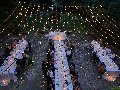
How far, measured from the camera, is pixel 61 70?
52.4 feet

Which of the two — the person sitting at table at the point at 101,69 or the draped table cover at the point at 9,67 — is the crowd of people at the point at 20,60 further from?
the person sitting at table at the point at 101,69

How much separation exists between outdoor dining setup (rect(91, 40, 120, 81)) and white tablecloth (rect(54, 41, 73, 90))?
2.12 meters

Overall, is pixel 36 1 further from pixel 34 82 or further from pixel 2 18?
pixel 34 82

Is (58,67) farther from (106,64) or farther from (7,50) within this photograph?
(7,50)

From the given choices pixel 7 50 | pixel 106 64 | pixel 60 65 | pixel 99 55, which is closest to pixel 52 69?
pixel 60 65

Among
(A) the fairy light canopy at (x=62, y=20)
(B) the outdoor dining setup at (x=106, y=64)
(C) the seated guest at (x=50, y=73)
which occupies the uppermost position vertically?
(C) the seated guest at (x=50, y=73)

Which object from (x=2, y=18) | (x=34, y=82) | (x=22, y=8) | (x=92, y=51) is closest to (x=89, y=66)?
(x=92, y=51)

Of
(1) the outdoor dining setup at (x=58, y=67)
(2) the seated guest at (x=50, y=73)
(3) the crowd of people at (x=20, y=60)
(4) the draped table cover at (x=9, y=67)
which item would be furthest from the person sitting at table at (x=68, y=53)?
(2) the seated guest at (x=50, y=73)

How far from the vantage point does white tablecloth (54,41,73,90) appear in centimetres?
1434

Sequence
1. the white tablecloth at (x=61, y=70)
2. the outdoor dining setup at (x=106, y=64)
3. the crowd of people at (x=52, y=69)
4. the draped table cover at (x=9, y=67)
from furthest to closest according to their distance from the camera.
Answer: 1. the outdoor dining setup at (x=106, y=64)
2. the draped table cover at (x=9, y=67)
3. the crowd of people at (x=52, y=69)
4. the white tablecloth at (x=61, y=70)

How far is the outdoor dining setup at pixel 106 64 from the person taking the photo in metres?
16.9

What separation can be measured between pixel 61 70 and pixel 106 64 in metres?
2.95

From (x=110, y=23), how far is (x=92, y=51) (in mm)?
2745

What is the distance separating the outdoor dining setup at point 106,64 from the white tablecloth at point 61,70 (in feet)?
6.97
